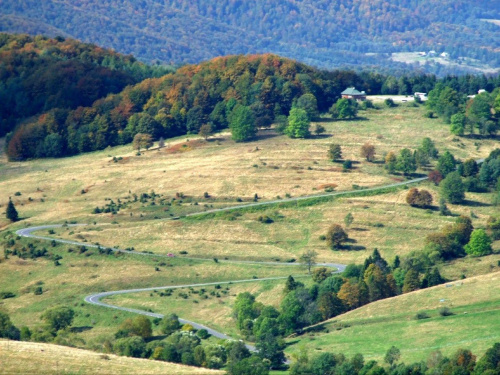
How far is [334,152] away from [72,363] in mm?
113506

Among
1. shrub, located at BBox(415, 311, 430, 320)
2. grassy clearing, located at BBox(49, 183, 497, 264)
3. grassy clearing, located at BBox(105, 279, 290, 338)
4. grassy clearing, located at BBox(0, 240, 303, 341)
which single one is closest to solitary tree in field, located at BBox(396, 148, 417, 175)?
grassy clearing, located at BBox(49, 183, 497, 264)

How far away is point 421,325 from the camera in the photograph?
4407 inches

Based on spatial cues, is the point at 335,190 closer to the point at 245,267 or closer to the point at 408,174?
the point at 408,174

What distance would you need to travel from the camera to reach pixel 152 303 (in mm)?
136625

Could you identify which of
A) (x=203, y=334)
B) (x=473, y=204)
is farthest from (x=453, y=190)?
(x=203, y=334)

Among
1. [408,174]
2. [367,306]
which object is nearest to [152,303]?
[367,306]

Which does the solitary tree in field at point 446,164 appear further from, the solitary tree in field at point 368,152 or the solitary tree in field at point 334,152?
the solitary tree in field at point 334,152

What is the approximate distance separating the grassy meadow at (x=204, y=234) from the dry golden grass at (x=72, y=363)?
645 inches

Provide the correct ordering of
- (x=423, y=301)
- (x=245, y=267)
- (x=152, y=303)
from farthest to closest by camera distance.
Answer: (x=245, y=267), (x=152, y=303), (x=423, y=301)

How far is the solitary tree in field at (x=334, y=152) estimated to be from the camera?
197250mm

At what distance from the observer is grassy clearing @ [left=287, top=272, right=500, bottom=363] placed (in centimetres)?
10306

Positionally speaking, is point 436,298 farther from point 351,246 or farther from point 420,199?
point 420,199

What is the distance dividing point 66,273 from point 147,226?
924 inches

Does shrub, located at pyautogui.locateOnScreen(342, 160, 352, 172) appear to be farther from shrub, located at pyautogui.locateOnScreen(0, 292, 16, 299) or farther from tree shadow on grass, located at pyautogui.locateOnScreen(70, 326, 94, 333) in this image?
tree shadow on grass, located at pyautogui.locateOnScreen(70, 326, 94, 333)
